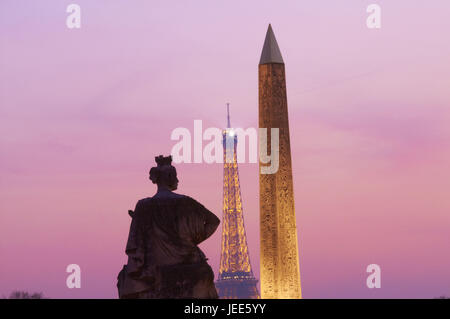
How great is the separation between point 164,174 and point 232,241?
65.9 metres

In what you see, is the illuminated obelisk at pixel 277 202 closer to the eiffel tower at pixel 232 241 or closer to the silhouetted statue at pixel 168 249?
the silhouetted statue at pixel 168 249

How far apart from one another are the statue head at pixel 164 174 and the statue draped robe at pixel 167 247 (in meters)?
0.31

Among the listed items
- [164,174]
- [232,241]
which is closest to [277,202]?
[164,174]

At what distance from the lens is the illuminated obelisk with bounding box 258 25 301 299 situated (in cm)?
4050

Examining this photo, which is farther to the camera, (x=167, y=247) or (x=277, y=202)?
(x=277, y=202)

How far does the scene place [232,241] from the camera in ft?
271

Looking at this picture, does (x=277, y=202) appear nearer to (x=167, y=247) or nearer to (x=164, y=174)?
(x=164, y=174)

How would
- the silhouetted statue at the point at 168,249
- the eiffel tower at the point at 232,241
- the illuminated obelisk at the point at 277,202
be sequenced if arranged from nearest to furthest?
the silhouetted statue at the point at 168,249
the illuminated obelisk at the point at 277,202
the eiffel tower at the point at 232,241

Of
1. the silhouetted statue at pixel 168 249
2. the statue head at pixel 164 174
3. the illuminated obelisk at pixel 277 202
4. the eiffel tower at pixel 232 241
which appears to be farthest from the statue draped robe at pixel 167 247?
the eiffel tower at pixel 232 241

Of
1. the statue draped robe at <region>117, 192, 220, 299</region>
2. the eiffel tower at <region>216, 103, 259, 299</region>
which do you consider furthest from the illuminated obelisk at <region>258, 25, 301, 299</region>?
the eiffel tower at <region>216, 103, 259, 299</region>

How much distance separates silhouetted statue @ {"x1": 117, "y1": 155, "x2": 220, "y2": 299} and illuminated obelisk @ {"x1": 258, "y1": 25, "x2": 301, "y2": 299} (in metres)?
23.9

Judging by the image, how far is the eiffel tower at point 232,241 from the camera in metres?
76.4

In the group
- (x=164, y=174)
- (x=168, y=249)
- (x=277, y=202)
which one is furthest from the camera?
(x=277, y=202)

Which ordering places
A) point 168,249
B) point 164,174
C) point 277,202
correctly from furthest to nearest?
1. point 277,202
2. point 164,174
3. point 168,249
